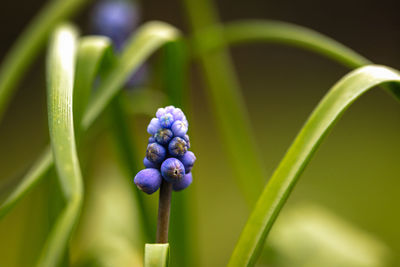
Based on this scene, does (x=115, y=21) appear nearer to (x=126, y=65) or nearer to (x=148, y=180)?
(x=126, y=65)

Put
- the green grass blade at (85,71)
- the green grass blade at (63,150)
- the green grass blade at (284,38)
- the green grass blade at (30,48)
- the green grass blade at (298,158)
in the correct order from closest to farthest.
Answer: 1. the green grass blade at (63,150)
2. the green grass blade at (298,158)
3. the green grass blade at (85,71)
4. the green grass blade at (284,38)
5. the green grass blade at (30,48)

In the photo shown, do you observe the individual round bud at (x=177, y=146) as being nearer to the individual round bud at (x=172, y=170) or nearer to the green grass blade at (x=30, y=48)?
the individual round bud at (x=172, y=170)

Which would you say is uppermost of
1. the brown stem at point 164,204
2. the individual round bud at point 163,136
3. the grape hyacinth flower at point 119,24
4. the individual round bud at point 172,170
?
the grape hyacinth flower at point 119,24

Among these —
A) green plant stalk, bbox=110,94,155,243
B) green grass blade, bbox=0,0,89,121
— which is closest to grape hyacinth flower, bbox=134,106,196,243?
green plant stalk, bbox=110,94,155,243

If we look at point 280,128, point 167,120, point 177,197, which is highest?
point 280,128

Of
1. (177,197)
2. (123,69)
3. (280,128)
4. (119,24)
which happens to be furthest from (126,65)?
(280,128)

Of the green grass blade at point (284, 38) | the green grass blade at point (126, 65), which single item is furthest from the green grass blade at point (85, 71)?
the green grass blade at point (284, 38)
